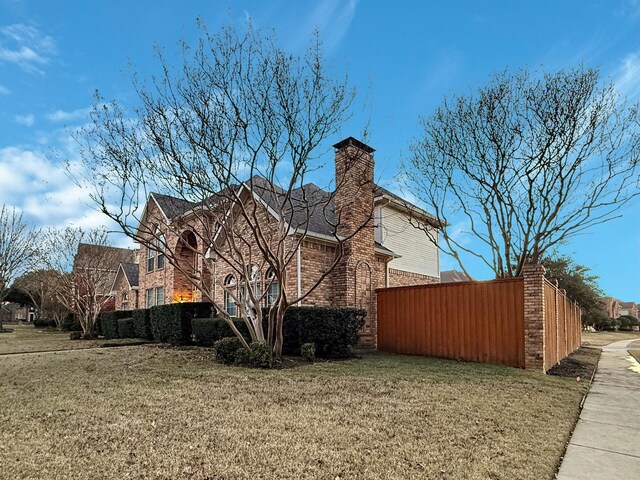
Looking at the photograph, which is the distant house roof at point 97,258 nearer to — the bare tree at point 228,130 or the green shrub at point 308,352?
the bare tree at point 228,130

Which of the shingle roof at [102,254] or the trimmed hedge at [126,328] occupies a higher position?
the shingle roof at [102,254]

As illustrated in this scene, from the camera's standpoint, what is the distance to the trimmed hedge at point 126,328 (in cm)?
1880

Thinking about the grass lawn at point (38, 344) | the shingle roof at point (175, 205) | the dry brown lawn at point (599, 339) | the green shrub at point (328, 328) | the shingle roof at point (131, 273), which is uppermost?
the shingle roof at point (175, 205)

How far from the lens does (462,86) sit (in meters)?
13.5

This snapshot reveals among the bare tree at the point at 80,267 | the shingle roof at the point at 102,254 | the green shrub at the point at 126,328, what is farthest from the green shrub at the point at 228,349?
the shingle roof at the point at 102,254

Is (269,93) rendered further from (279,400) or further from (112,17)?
(279,400)

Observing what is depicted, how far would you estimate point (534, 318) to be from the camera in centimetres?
927

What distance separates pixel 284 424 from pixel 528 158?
11867 mm

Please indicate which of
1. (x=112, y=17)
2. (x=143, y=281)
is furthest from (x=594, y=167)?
(x=143, y=281)

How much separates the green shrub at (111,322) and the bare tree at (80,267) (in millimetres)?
577

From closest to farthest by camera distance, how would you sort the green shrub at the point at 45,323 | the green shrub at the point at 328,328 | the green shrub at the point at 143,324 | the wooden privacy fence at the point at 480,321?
the wooden privacy fence at the point at 480,321 < the green shrub at the point at 328,328 < the green shrub at the point at 143,324 < the green shrub at the point at 45,323

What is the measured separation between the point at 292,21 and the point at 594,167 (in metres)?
10.2

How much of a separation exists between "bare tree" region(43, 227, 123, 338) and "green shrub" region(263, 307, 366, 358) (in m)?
14.8

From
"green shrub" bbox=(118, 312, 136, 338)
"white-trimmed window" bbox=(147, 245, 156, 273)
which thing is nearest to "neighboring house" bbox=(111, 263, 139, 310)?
"white-trimmed window" bbox=(147, 245, 156, 273)
